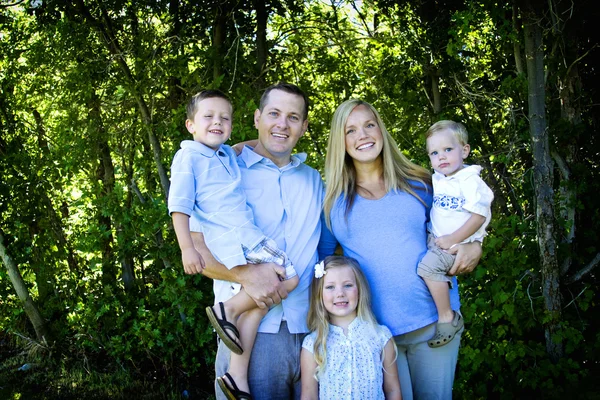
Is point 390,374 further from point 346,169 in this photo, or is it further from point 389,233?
point 346,169

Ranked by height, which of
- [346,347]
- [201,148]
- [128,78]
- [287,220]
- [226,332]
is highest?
[128,78]

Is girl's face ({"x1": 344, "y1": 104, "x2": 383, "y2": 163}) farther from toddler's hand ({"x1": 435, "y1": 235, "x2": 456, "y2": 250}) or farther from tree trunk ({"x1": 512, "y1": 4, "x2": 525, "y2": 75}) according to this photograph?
tree trunk ({"x1": 512, "y1": 4, "x2": 525, "y2": 75})

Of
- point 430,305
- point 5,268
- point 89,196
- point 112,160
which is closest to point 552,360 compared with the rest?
point 430,305

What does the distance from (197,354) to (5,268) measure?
223cm

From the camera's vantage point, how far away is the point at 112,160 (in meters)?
6.28

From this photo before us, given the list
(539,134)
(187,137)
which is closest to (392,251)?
(539,134)

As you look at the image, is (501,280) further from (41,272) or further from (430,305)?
(41,272)

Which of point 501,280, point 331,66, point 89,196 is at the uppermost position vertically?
point 331,66

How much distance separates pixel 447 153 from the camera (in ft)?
9.12

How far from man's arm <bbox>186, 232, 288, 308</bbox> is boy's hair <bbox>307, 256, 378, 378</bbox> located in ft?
0.62

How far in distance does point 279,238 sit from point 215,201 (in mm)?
326

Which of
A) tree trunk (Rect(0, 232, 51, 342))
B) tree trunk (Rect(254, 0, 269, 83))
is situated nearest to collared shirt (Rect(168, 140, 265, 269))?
tree trunk (Rect(254, 0, 269, 83))

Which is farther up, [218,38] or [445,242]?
[218,38]

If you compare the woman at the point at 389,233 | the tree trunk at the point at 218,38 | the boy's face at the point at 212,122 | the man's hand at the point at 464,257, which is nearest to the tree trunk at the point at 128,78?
the tree trunk at the point at 218,38
